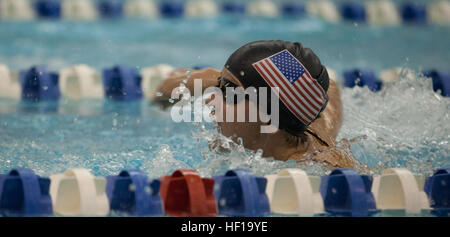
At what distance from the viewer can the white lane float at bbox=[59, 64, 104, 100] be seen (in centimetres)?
388

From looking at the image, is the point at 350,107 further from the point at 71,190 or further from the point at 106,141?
the point at 71,190

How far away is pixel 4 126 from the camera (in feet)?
10.4

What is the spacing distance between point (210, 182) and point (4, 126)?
1.73 m

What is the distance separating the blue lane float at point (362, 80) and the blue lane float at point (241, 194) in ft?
7.00

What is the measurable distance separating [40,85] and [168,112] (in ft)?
2.82

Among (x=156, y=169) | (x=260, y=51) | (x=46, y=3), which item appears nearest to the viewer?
(x=260, y=51)

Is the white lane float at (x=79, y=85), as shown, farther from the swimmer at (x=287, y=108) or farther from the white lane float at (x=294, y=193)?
the white lane float at (x=294, y=193)

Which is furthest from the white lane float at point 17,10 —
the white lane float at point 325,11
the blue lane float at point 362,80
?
the blue lane float at point 362,80

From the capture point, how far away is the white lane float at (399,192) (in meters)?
1.96

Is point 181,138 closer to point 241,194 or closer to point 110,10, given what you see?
point 241,194

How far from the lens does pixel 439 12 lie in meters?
7.01

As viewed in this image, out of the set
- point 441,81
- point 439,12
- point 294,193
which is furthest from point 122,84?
point 439,12

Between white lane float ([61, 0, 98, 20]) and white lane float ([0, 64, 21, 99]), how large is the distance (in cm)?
269
